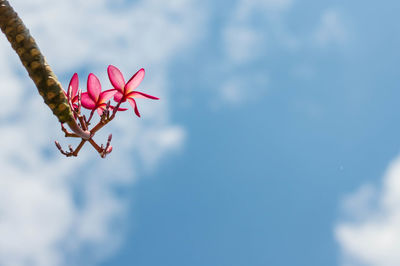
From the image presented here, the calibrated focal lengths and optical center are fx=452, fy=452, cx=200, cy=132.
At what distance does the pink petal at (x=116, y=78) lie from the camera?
2268 mm

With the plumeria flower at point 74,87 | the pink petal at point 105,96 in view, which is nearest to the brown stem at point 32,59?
the plumeria flower at point 74,87

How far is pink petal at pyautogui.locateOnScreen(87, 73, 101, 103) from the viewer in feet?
7.44

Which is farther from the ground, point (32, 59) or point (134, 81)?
point (134, 81)

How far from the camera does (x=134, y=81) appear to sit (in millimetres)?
2303

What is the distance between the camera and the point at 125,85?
2.30 m

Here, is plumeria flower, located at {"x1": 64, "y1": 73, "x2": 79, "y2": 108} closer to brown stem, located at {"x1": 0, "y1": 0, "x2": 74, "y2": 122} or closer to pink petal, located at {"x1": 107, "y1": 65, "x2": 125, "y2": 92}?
pink petal, located at {"x1": 107, "y1": 65, "x2": 125, "y2": 92}

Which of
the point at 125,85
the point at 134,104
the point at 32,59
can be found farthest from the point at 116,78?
the point at 32,59

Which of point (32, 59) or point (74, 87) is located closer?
point (32, 59)

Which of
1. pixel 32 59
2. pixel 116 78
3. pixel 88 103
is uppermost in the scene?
pixel 116 78

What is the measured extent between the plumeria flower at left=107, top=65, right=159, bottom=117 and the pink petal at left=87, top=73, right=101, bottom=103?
77 mm

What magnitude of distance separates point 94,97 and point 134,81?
8.5 inches

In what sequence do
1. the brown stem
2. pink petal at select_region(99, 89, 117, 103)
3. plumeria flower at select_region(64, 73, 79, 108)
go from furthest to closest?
1. pink petal at select_region(99, 89, 117, 103)
2. plumeria flower at select_region(64, 73, 79, 108)
3. the brown stem

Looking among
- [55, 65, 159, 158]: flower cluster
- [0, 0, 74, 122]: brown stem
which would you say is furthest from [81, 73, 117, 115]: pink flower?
[0, 0, 74, 122]: brown stem

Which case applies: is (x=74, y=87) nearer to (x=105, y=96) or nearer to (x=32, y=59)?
(x=105, y=96)
